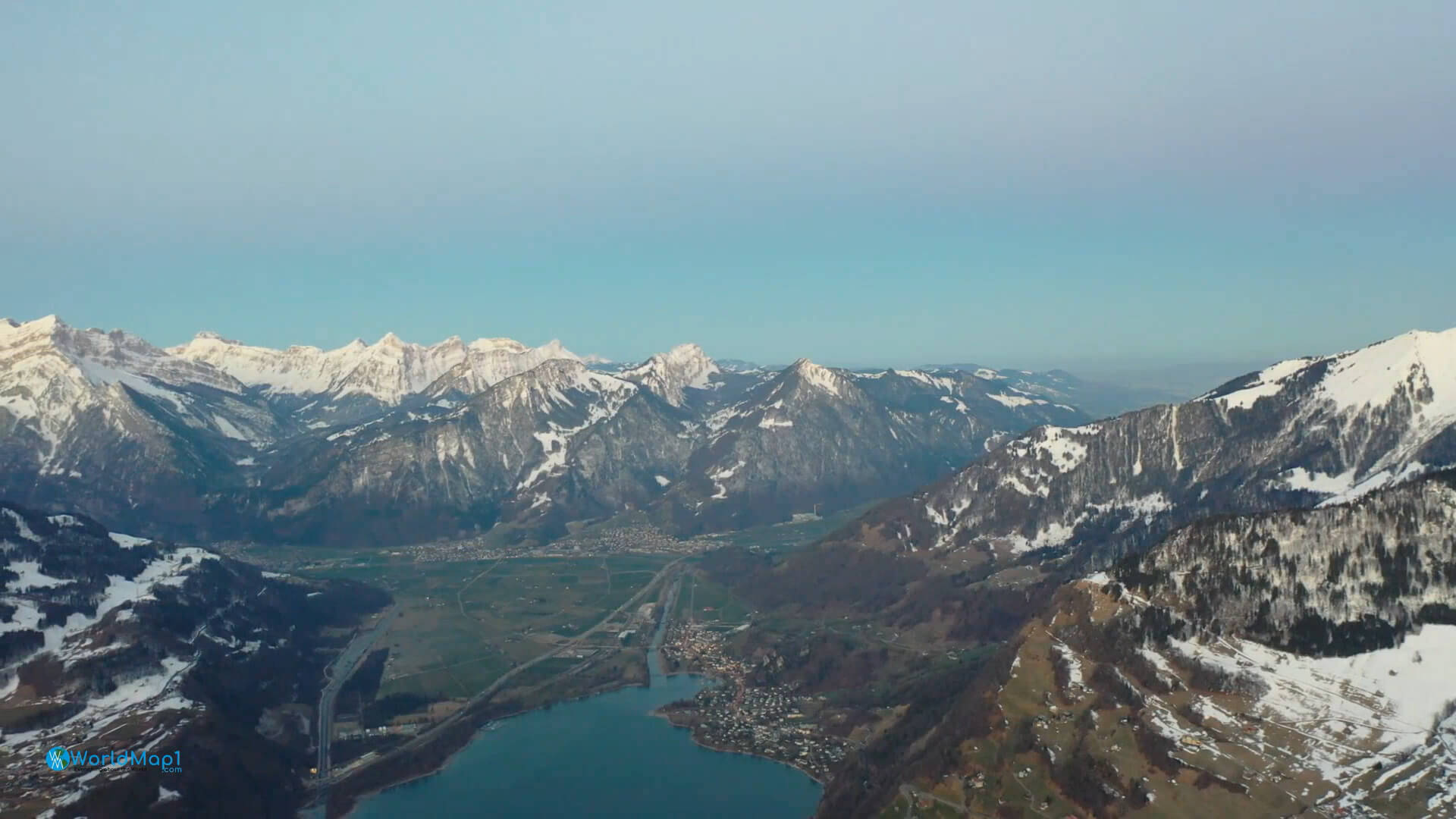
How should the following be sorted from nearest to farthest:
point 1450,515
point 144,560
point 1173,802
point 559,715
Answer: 1. point 1173,802
2. point 1450,515
3. point 559,715
4. point 144,560

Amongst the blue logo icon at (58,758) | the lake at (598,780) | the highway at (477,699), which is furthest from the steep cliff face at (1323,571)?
the blue logo icon at (58,758)

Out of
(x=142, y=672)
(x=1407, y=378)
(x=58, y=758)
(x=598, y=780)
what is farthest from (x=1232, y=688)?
(x=142, y=672)

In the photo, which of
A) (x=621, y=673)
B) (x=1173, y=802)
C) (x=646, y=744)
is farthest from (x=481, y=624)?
(x=1173, y=802)

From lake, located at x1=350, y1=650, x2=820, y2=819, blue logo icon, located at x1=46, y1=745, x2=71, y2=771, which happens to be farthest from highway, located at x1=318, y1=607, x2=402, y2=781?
blue logo icon, located at x1=46, y1=745, x2=71, y2=771

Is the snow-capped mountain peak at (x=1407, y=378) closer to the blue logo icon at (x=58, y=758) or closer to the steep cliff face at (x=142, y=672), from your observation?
the steep cliff face at (x=142, y=672)

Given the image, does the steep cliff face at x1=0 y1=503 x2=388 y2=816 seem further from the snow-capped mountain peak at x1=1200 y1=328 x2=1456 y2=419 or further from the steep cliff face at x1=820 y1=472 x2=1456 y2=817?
the snow-capped mountain peak at x1=1200 y1=328 x2=1456 y2=419

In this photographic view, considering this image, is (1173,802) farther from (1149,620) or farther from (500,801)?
(500,801)
